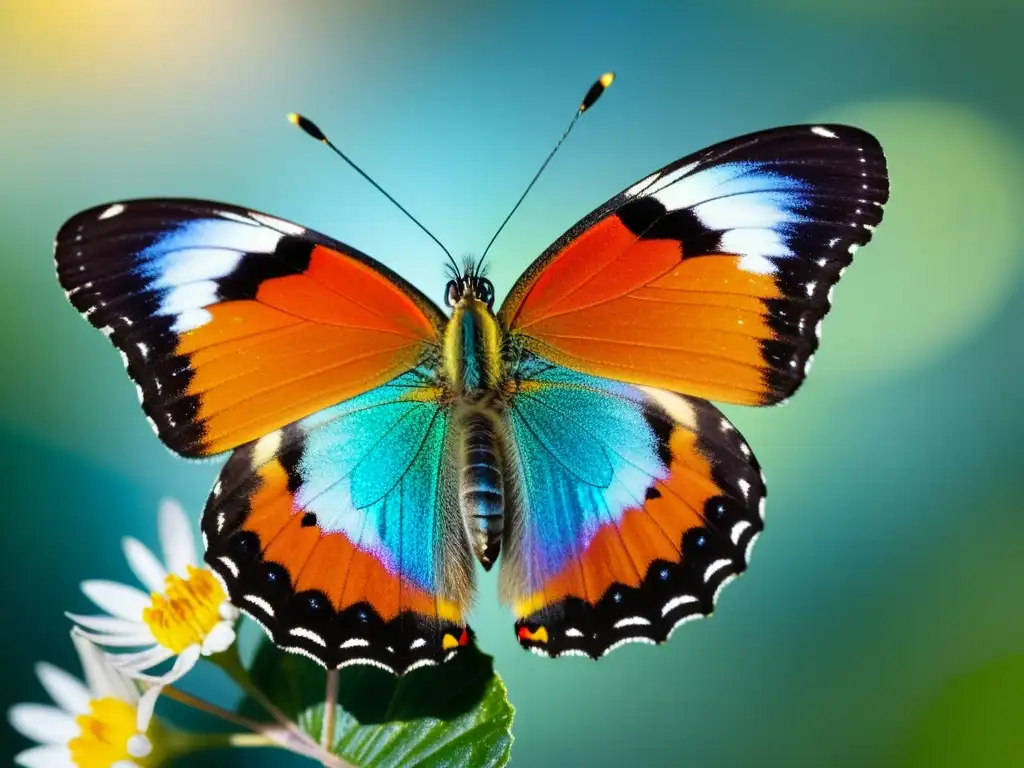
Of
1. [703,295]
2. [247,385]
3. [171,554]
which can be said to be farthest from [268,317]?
[703,295]

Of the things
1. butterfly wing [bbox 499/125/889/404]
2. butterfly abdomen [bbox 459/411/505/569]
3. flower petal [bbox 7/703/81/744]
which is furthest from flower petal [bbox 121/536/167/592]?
butterfly wing [bbox 499/125/889/404]

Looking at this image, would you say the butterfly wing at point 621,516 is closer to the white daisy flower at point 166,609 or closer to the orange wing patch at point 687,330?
the orange wing patch at point 687,330

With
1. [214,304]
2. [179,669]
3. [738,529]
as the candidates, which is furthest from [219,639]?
[738,529]

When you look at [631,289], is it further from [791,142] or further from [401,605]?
[401,605]

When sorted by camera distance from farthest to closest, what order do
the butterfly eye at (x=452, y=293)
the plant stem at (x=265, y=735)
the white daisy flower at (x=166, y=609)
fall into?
the butterfly eye at (x=452, y=293) → the white daisy flower at (x=166, y=609) → the plant stem at (x=265, y=735)

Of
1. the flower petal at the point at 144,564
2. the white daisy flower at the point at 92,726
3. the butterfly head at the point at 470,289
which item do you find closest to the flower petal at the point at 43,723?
the white daisy flower at the point at 92,726

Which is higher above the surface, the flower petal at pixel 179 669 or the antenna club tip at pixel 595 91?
the antenna club tip at pixel 595 91

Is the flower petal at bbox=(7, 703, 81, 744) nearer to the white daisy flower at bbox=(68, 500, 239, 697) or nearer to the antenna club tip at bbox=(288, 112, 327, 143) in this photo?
the white daisy flower at bbox=(68, 500, 239, 697)

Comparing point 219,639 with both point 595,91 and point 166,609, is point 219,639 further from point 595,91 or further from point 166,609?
point 595,91

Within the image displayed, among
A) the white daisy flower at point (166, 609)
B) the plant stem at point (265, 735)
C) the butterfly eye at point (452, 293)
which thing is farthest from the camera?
the butterfly eye at point (452, 293)
